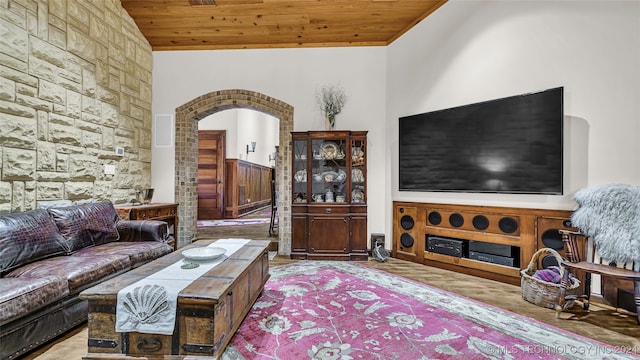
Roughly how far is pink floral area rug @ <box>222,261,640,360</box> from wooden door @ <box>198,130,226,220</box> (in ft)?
17.6

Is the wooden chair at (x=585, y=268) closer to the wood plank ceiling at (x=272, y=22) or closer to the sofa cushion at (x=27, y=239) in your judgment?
the wood plank ceiling at (x=272, y=22)

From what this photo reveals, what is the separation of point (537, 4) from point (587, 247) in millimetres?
2561

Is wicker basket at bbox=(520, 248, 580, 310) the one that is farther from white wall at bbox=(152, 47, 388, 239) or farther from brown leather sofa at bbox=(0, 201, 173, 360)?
brown leather sofa at bbox=(0, 201, 173, 360)

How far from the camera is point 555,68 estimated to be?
308cm

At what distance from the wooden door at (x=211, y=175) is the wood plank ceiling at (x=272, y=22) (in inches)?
132

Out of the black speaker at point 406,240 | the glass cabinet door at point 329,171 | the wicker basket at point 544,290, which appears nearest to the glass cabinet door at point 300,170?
the glass cabinet door at point 329,171

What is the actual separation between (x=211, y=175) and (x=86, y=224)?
5.04m

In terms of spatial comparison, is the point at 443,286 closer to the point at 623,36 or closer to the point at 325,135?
the point at 325,135

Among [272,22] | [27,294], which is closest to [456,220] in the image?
[272,22]

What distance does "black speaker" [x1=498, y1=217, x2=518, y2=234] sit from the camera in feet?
10.9

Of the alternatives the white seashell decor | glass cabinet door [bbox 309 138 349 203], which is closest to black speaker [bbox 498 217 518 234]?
glass cabinet door [bbox 309 138 349 203]

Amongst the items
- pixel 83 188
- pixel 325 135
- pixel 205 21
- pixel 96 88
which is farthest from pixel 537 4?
pixel 83 188

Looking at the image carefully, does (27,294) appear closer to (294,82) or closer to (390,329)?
(390,329)

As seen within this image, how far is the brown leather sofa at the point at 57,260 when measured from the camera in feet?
5.96
